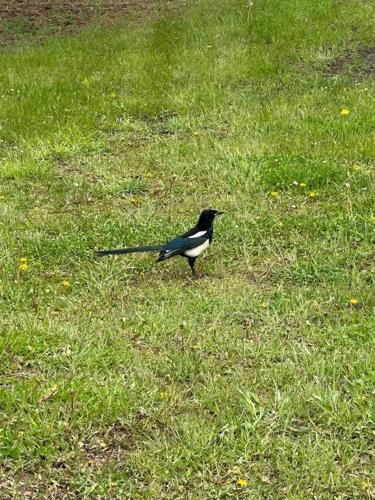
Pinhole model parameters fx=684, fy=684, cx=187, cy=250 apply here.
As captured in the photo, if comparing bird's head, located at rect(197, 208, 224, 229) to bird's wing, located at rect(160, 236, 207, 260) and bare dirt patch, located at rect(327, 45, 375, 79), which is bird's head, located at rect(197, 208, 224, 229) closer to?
bird's wing, located at rect(160, 236, 207, 260)

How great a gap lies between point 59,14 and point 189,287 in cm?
1236

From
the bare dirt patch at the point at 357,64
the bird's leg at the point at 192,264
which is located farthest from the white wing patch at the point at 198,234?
the bare dirt patch at the point at 357,64

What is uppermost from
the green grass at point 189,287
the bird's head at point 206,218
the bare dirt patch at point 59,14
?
the bird's head at point 206,218

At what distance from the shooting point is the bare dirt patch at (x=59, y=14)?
585 inches

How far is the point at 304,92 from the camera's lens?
32.4ft

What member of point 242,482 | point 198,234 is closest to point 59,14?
point 198,234

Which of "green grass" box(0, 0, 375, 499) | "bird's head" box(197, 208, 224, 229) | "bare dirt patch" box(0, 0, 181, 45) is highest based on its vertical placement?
"bird's head" box(197, 208, 224, 229)

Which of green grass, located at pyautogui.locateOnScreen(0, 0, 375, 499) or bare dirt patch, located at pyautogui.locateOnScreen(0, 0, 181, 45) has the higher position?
bare dirt patch, located at pyautogui.locateOnScreen(0, 0, 181, 45)

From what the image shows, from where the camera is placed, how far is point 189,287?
548 centimetres

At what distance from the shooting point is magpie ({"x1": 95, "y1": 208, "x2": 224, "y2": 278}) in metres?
5.36

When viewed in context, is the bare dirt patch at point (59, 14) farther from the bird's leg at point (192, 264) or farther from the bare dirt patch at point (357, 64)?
the bird's leg at point (192, 264)

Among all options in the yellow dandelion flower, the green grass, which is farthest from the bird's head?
the yellow dandelion flower

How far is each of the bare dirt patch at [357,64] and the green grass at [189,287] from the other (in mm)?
207

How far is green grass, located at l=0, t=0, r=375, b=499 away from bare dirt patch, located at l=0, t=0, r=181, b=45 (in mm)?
4181
